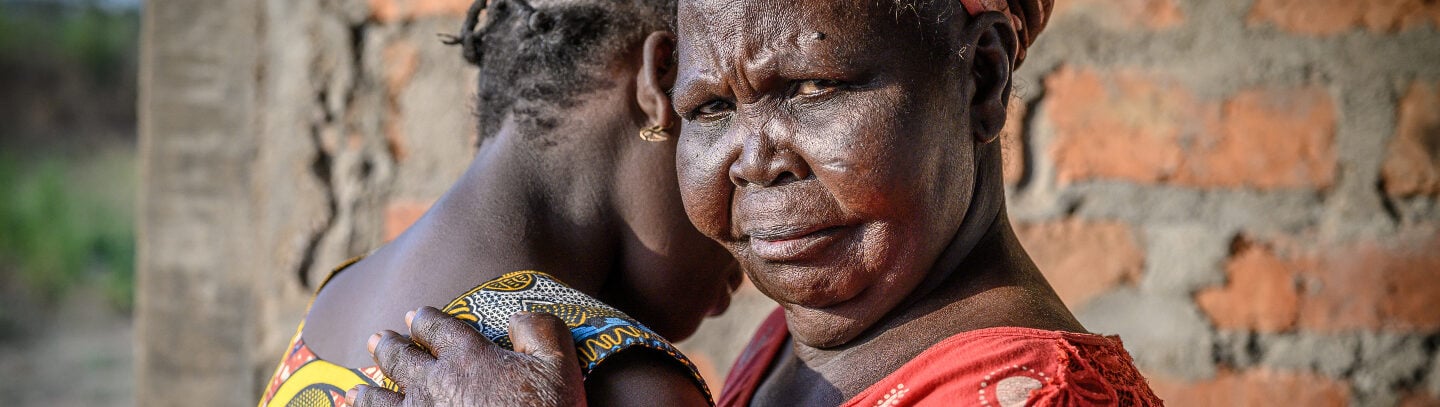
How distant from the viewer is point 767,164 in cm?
129

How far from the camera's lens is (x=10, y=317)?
299 inches

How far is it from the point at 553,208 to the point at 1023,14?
630mm

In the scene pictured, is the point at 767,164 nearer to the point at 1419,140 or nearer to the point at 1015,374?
the point at 1015,374

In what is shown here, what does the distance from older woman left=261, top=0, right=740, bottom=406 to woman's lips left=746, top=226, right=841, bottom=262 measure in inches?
7.3

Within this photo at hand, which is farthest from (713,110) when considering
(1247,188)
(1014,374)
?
(1247,188)

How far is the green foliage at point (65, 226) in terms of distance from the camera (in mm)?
8172

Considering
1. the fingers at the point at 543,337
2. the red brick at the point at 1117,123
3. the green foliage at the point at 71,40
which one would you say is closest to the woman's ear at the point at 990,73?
the fingers at the point at 543,337

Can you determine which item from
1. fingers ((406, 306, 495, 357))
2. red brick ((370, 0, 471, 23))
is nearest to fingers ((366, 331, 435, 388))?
fingers ((406, 306, 495, 357))

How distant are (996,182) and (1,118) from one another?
10.2 metres

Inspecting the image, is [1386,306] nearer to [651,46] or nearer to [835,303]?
[835,303]

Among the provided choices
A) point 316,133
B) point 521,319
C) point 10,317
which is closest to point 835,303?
point 521,319

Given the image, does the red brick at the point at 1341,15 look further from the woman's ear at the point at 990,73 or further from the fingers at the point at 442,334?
the fingers at the point at 442,334

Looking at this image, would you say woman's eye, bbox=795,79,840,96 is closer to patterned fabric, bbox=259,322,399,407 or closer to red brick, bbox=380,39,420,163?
patterned fabric, bbox=259,322,399,407

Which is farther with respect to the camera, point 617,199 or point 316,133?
point 316,133
